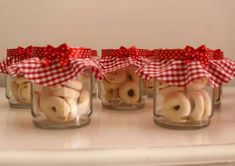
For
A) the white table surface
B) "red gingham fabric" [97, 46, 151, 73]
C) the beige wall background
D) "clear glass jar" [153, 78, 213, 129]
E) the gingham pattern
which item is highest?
the beige wall background

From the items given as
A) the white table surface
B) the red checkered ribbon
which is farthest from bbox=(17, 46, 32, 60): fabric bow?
the white table surface

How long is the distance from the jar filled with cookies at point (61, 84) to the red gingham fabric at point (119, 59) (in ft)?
0.33

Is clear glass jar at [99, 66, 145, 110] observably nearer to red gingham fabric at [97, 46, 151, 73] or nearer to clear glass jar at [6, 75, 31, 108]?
red gingham fabric at [97, 46, 151, 73]

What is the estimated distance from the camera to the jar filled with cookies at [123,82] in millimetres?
652

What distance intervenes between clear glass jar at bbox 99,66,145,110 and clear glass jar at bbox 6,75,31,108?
15 centimetres

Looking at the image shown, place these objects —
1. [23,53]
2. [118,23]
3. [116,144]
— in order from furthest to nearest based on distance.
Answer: [118,23]
[23,53]
[116,144]

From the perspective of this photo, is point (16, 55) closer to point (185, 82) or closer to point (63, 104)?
point (63, 104)

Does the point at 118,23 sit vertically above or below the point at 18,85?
above

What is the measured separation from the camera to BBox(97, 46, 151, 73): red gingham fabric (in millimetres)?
634

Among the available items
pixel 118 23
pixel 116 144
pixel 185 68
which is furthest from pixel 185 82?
pixel 118 23

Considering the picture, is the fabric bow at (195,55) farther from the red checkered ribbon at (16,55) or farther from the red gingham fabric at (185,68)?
the red checkered ribbon at (16,55)

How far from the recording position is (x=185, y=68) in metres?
0.48

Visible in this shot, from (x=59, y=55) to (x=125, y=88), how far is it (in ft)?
0.73

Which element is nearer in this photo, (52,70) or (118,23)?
(52,70)
